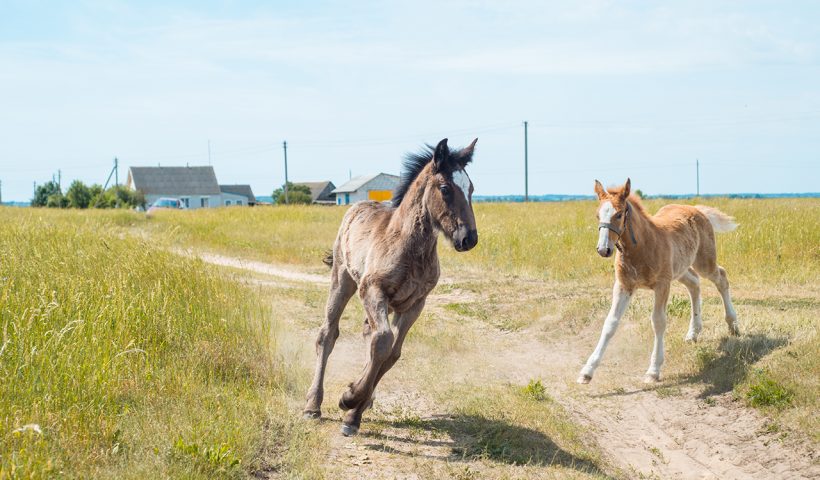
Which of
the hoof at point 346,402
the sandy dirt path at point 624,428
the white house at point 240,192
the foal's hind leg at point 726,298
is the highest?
the white house at point 240,192

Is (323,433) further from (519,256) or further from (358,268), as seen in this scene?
(519,256)

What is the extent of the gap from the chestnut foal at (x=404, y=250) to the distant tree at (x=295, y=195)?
226 feet

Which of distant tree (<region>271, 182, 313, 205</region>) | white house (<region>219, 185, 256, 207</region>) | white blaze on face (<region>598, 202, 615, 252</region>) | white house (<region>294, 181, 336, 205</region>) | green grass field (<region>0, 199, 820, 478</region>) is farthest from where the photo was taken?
white house (<region>294, 181, 336, 205</region>)

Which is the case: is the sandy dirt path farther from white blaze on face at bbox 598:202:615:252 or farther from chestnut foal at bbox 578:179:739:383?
white blaze on face at bbox 598:202:615:252

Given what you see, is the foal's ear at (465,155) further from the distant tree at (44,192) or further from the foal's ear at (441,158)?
the distant tree at (44,192)

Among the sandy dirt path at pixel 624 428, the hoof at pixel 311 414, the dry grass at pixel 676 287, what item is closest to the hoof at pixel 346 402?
the sandy dirt path at pixel 624 428

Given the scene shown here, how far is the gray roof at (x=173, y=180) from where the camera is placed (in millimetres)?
79125

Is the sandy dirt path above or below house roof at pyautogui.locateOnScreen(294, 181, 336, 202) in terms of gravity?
below

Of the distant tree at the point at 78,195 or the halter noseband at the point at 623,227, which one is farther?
the distant tree at the point at 78,195

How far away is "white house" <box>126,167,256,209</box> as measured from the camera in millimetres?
79000

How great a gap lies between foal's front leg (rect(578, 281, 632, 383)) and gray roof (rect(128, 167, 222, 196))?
7583 centimetres

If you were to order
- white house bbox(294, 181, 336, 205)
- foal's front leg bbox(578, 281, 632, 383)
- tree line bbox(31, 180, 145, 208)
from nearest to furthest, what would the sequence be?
foal's front leg bbox(578, 281, 632, 383), tree line bbox(31, 180, 145, 208), white house bbox(294, 181, 336, 205)

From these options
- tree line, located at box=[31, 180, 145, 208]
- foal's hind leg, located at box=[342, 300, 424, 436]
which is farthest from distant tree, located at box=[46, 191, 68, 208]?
foal's hind leg, located at box=[342, 300, 424, 436]

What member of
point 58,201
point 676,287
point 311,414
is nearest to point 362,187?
point 58,201
